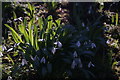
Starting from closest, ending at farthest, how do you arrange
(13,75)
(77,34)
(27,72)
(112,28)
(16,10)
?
(13,75) → (27,72) → (77,34) → (112,28) → (16,10)

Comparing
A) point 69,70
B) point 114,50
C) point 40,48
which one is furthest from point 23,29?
point 114,50

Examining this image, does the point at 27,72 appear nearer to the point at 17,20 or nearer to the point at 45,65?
the point at 45,65

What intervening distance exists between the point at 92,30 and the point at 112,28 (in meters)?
0.53

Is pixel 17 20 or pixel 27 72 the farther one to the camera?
pixel 17 20

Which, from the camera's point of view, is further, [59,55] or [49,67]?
[59,55]

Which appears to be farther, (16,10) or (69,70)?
(16,10)

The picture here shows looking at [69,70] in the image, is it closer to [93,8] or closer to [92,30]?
[92,30]

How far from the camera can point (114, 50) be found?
11.0ft

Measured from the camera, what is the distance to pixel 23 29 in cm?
294

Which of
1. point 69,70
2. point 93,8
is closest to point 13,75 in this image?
point 69,70

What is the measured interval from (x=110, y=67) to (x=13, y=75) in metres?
1.09

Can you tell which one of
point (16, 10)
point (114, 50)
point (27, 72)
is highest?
point (16, 10)

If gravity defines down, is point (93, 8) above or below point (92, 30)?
above

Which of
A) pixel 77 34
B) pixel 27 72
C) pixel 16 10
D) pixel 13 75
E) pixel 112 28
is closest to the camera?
pixel 13 75
